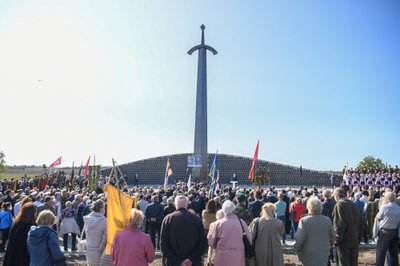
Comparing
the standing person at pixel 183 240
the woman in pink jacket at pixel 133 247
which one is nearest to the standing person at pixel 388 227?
the standing person at pixel 183 240

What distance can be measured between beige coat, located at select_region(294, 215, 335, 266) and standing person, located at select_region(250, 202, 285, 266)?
0.41 metres

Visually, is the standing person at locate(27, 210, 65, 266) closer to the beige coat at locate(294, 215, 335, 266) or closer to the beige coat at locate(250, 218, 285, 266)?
the beige coat at locate(250, 218, 285, 266)

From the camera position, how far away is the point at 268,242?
5754mm

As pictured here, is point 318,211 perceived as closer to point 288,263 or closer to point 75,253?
point 288,263

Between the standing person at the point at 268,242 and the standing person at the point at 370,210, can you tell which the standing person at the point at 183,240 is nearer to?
the standing person at the point at 268,242

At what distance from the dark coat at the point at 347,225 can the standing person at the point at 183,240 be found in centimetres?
300

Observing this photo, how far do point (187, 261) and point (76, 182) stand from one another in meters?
28.1

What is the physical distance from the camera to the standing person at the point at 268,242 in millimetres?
5711

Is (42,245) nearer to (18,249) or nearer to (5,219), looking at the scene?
(18,249)

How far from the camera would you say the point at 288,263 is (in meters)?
8.90

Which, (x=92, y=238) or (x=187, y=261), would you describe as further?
(x=92, y=238)

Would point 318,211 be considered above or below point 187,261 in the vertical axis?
above

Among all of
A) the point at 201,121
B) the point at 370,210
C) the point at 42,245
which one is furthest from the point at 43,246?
the point at 201,121

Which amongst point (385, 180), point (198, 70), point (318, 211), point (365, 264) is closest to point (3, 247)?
point (318, 211)
